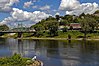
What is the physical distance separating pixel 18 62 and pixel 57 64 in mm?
15772

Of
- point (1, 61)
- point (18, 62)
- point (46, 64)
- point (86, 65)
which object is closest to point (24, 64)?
point (18, 62)

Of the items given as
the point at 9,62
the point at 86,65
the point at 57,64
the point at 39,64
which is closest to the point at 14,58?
the point at 9,62

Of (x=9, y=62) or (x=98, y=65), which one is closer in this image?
(x=9, y=62)

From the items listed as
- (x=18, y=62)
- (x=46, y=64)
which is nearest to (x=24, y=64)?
(x=18, y=62)

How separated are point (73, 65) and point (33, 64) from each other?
1200 centimetres

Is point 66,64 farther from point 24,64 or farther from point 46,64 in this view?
point 24,64

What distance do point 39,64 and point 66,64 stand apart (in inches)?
314

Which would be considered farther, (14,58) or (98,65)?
(98,65)

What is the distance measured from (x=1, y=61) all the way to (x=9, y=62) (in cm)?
256

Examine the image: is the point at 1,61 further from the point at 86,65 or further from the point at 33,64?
the point at 86,65

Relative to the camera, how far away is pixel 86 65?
256 feet

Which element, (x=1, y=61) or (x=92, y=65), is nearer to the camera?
(x=1, y=61)

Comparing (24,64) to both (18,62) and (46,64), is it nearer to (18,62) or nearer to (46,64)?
(18,62)

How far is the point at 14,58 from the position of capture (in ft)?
231
